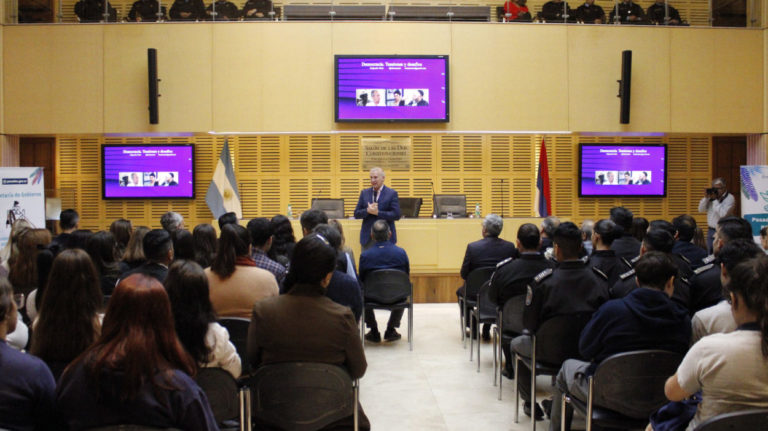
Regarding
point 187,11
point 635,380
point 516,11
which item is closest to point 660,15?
point 516,11

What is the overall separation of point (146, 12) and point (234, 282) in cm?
727

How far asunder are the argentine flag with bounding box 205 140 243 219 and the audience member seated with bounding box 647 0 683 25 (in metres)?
7.11

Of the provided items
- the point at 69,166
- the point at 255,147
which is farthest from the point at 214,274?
the point at 69,166

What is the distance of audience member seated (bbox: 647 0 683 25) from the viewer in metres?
9.91

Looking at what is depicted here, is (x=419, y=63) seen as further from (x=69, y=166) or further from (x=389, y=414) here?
(x=69, y=166)

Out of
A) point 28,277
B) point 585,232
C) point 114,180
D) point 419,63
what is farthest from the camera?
point 114,180

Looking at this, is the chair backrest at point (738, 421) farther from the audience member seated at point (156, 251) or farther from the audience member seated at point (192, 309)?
the audience member seated at point (156, 251)

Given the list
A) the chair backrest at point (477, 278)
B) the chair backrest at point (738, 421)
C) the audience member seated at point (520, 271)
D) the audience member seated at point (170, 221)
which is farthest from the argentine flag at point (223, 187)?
the chair backrest at point (738, 421)

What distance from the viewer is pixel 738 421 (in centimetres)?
220

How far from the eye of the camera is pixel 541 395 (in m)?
5.17

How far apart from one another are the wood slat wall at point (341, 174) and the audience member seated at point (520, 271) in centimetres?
626

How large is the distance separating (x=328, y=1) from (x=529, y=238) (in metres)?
6.38

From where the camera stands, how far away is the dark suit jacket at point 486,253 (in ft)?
21.3

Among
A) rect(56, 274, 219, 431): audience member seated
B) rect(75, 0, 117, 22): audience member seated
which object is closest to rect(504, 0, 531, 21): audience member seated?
rect(75, 0, 117, 22): audience member seated
